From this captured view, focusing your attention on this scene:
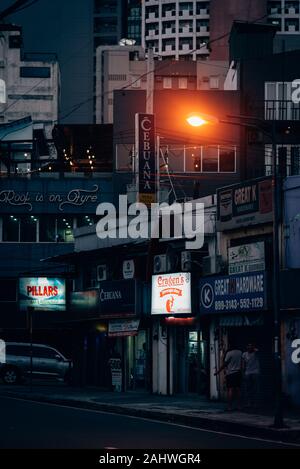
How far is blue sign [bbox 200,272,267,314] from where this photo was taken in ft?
97.7

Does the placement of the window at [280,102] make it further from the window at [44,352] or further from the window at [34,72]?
the window at [34,72]

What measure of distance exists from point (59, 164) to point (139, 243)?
28.8 metres

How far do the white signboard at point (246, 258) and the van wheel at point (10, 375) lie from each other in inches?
595

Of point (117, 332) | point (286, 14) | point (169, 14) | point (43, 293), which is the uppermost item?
point (169, 14)

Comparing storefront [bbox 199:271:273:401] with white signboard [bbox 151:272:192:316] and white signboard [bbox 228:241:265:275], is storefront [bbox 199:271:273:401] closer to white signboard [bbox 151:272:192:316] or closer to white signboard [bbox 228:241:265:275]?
white signboard [bbox 228:241:265:275]

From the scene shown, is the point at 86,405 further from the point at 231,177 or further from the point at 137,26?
the point at 137,26

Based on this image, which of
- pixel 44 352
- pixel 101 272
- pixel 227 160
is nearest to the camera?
pixel 101 272

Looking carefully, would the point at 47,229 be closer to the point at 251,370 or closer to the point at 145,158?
the point at 145,158

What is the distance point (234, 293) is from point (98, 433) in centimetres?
1161

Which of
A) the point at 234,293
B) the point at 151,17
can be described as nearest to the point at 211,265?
the point at 234,293

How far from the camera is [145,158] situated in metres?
45.0

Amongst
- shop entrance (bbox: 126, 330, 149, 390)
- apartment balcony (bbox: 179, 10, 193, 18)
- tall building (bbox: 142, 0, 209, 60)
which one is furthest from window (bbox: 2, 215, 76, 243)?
apartment balcony (bbox: 179, 10, 193, 18)

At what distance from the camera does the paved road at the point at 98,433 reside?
59.4ft

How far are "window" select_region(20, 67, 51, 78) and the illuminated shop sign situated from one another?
247 ft
